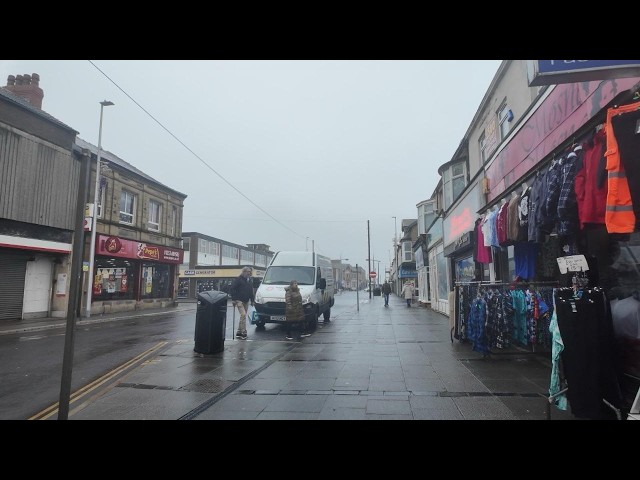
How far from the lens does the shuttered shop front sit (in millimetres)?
16672

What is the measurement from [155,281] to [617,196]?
1085 inches

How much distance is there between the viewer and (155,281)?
27.2m

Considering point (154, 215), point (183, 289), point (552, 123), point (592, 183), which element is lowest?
point (183, 289)

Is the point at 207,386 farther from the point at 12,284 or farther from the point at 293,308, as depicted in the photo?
the point at 12,284

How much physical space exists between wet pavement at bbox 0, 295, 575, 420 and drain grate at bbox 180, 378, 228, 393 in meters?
0.01

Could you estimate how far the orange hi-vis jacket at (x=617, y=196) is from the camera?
3590 mm

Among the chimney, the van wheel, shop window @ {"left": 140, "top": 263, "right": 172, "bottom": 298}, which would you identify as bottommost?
the van wheel

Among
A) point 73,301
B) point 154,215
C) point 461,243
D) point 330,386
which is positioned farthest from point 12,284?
point 461,243

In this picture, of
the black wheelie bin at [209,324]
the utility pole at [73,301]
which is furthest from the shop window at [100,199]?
the utility pole at [73,301]

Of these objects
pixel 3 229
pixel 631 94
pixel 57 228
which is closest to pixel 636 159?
pixel 631 94

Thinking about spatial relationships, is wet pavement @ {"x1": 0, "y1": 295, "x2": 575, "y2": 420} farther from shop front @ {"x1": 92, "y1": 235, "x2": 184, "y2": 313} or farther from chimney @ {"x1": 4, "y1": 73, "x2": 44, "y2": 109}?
chimney @ {"x1": 4, "y1": 73, "x2": 44, "y2": 109}

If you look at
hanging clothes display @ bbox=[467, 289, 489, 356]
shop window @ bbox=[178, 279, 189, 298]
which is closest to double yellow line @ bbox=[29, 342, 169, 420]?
hanging clothes display @ bbox=[467, 289, 489, 356]
